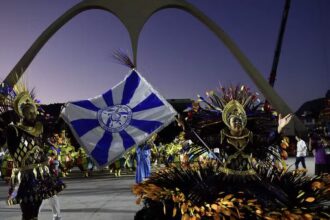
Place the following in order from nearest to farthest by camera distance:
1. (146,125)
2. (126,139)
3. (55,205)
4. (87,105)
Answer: (55,205) → (126,139) → (146,125) → (87,105)

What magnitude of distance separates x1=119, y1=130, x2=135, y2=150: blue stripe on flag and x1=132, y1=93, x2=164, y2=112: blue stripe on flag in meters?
0.43

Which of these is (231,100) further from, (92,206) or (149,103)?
(92,206)

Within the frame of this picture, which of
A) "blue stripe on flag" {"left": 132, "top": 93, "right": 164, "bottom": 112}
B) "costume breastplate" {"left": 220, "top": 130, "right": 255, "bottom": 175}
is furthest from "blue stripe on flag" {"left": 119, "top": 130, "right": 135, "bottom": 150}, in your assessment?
"costume breastplate" {"left": 220, "top": 130, "right": 255, "bottom": 175}

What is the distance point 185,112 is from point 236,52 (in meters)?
31.5

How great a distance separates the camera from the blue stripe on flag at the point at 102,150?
5902 millimetres

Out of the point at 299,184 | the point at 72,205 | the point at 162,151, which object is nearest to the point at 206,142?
the point at 299,184

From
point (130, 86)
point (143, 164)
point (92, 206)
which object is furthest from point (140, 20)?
point (130, 86)

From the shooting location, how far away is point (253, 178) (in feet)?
14.9

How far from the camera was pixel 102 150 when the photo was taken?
19.6ft

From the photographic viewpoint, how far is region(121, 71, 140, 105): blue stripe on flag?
6.38 meters

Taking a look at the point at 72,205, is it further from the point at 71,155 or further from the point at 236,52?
the point at 236,52

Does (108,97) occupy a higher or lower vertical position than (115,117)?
higher

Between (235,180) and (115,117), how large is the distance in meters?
2.50

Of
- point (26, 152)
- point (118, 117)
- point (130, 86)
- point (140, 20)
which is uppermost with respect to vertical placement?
point (140, 20)
